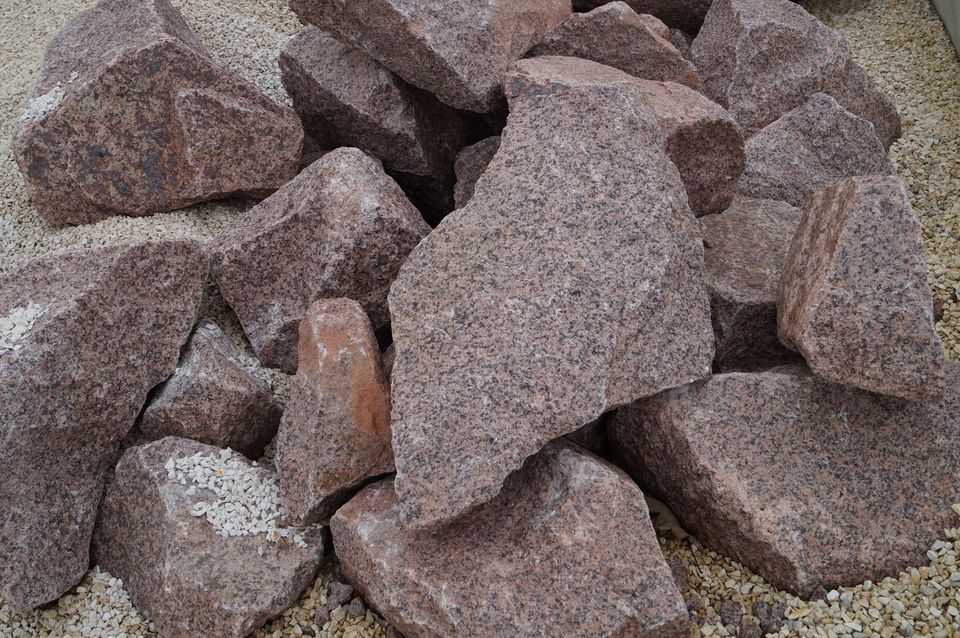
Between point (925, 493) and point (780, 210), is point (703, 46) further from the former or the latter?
point (925, 493)

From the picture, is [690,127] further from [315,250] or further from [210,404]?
[210,404]

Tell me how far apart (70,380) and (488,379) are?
1308mm

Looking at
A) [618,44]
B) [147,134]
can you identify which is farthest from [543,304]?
[147,134]

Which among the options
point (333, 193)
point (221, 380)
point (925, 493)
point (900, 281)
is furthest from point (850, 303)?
point (221, 380)

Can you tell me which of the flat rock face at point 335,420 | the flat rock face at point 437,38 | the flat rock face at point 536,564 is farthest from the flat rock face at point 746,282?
the flat rock face at point 335,420

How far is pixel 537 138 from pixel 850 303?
1048 mm

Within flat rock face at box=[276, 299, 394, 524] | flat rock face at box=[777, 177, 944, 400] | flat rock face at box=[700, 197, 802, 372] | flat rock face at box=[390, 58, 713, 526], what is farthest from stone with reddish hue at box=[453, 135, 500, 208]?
flat rock face at box=[777, 177, 944, 400]

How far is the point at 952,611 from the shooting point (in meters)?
2.29

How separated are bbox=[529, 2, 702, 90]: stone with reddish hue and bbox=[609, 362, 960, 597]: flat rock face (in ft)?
5.27

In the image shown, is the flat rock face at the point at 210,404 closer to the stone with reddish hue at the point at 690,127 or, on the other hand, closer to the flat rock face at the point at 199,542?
the flat rock face at the point at 199,542

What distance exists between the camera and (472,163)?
351 cm

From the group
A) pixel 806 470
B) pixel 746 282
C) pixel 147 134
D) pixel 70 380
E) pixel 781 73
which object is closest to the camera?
pixel 806 470

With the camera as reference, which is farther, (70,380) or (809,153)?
(809,153)

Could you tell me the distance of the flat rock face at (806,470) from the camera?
7.85 ft
